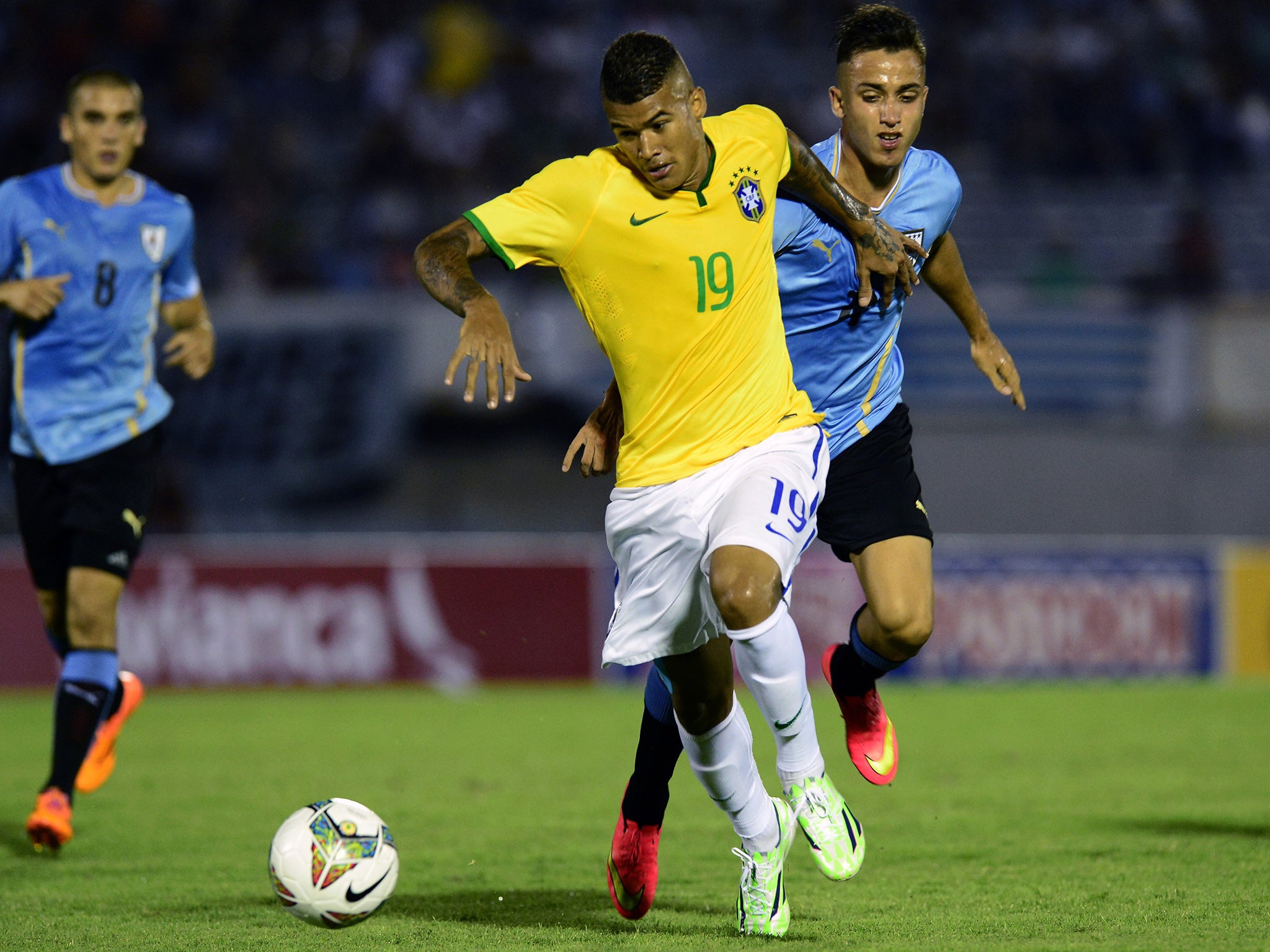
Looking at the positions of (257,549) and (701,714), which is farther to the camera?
(257,549)

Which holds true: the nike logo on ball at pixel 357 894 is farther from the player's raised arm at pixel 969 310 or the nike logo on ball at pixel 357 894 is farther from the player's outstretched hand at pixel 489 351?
the player's raised arm at pixel 969 310

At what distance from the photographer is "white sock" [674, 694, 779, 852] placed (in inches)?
174

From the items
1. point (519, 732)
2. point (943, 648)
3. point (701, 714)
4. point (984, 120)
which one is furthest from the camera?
point (984, 120)

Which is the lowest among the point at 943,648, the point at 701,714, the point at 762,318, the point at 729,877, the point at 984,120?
the point at 943,648

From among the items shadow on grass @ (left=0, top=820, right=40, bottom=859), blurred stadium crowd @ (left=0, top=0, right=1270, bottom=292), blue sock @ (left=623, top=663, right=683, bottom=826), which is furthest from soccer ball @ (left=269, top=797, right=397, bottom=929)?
blurred stadium crowd @ (left=0, top=0, right=1270, bottom=292)

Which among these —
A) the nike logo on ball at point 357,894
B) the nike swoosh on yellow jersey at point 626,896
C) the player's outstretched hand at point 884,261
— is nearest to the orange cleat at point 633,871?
the nike swoosh on yellow jersey at point 626,896

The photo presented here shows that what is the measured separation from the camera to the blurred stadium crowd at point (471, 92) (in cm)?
1553

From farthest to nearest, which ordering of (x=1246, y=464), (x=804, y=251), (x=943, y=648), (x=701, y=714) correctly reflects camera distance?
(x=1246, y=464), (x=943, y=648), (x=804, y=251), (x=701, y=714)

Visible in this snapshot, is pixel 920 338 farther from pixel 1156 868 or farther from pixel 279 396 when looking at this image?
pixel 1156 868

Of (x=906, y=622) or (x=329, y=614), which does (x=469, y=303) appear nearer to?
(x=906, y=622)

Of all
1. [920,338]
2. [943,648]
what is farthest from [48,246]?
[920,338]

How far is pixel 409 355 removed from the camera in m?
14.7

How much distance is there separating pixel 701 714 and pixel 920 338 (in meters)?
10.8

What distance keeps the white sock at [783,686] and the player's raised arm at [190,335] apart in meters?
3.14
